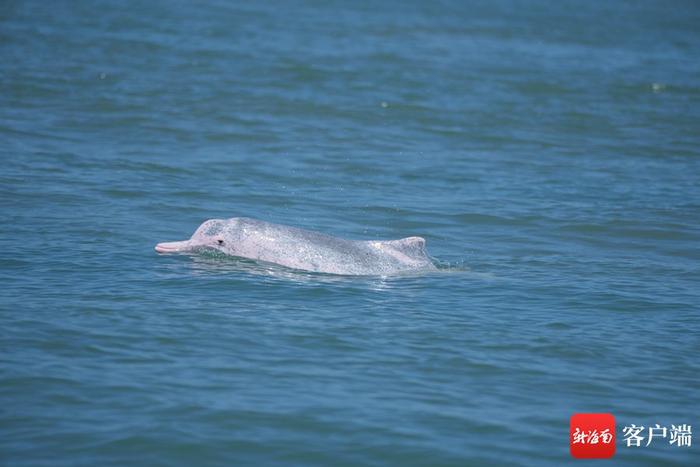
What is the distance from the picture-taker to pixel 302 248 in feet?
46.2

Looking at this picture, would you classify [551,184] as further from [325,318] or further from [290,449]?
[290,449]

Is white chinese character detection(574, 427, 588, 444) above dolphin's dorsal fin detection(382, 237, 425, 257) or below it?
below

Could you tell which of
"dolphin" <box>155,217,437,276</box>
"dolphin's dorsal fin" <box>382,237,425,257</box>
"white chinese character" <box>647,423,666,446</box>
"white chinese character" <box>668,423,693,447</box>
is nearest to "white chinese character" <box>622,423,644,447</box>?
"white chinese character" <box>647,423,666,446</box>

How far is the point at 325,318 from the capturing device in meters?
12.1

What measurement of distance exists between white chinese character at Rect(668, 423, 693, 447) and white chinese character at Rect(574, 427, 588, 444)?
0.77m

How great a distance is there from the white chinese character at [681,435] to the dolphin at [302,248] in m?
5.40

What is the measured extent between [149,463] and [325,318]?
391cm

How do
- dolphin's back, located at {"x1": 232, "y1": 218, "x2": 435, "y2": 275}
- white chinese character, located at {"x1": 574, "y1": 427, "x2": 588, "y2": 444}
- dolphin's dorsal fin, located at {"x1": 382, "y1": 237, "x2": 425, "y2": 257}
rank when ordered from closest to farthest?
white chinese character, located at {"x1": 574, "y1": 427, "x2": 588, "y2": 444}, dolphin's back, located at {"x1": 232, "y1": 218, "x2": 435, "y2": 275}, dolphin's dorsal fin, located at {"x1": 382, "y1": 237, "x2": 425, "y2": 257}

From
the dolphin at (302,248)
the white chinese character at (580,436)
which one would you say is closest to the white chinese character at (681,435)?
the white chinese character at (580,436)

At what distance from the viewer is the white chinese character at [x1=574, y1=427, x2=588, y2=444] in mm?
9164

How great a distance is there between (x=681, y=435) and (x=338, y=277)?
220 inches

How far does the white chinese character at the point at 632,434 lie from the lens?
9.26 m

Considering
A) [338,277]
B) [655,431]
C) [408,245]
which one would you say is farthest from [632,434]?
[408,245]

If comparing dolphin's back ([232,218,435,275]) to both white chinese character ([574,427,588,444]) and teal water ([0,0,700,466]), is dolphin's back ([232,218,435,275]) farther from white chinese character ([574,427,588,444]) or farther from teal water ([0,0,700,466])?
white chinese character ([574,427,588,444])
